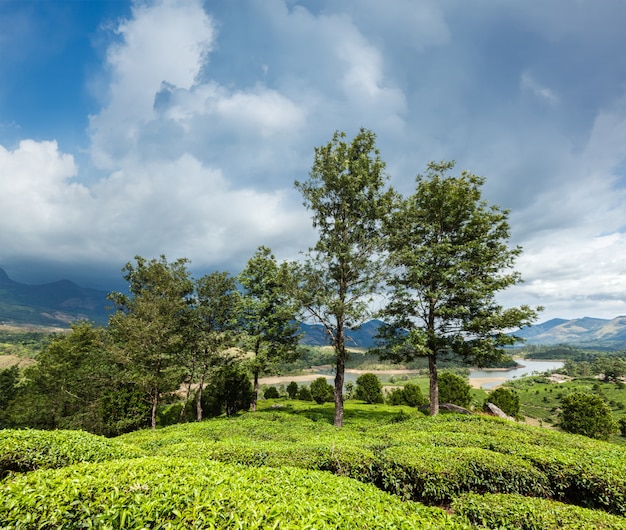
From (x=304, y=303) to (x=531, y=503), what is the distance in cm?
1263

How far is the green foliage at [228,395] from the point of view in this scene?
29484mm

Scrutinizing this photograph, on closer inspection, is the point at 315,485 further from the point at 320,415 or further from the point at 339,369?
the point at 320,415

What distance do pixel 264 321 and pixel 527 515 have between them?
19340mm

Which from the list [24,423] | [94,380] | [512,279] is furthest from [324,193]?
[24,423]

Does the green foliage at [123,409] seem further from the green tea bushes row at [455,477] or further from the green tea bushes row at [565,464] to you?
the green tea bushes row at [455,477]

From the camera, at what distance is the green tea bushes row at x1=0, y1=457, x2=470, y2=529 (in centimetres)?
372

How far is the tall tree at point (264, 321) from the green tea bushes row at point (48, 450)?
→ 13.3 metres

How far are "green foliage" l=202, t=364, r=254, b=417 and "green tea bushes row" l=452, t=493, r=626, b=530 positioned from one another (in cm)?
2579

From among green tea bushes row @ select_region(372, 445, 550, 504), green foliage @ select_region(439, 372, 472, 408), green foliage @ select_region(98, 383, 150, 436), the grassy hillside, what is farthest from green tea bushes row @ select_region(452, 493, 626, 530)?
green foliage @ select_region(439, 372, 472, 408)

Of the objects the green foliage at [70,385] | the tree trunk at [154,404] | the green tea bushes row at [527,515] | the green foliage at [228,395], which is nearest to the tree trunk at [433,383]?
the green tea bushes row at [527,515]

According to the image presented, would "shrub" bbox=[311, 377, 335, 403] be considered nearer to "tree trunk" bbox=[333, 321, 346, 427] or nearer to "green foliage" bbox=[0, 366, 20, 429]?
"tree trunk" bbox=[333, 321, 346, 427]

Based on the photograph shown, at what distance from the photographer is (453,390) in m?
31.5

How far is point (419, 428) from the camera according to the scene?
13000 millimetres

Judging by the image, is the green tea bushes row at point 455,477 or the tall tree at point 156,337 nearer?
the green tea bushes row at point 455,477
